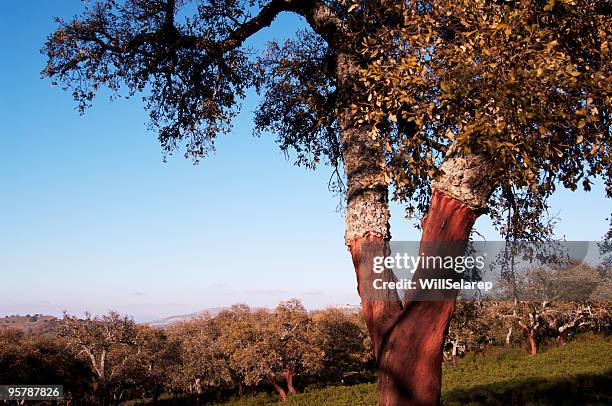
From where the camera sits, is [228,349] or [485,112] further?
[228,349]

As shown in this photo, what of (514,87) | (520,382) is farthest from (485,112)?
(520,382)

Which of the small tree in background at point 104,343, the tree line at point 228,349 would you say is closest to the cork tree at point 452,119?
the tree line at point 228,349

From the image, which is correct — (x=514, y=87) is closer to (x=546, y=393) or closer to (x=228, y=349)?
(x=546, y=393)

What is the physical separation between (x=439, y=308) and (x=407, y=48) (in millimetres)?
3116

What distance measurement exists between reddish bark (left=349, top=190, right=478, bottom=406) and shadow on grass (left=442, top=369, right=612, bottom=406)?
2160cm

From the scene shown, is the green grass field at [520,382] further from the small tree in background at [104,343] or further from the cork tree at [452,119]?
the cork tree at [452,119]

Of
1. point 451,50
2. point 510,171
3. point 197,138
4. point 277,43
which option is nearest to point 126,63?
point 197,138

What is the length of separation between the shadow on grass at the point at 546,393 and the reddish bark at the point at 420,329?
2160cm

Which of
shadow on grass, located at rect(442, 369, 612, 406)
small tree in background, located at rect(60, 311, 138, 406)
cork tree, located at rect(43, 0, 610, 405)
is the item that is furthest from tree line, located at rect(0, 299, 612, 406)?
cork tree, located at rect(43, 0, 610, 405)

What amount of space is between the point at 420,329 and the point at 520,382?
32478 millimetres

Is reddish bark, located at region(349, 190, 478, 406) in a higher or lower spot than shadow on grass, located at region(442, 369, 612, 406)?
higher

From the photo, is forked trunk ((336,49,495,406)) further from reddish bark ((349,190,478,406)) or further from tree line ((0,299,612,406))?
tree line ((0,299,612,406))

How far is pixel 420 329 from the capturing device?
212 inches

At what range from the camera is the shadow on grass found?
24.1m
